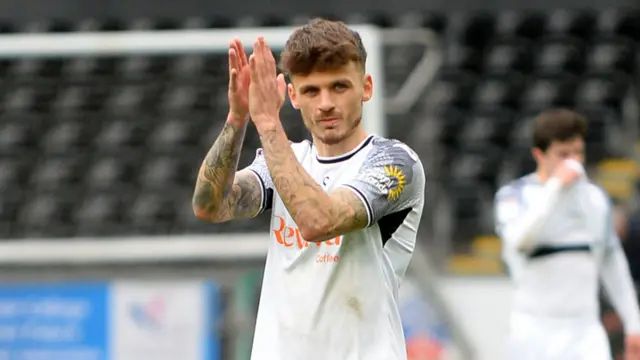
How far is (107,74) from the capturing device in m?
10.3

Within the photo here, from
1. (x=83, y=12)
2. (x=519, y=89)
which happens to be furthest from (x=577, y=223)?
(x=83, y=12)

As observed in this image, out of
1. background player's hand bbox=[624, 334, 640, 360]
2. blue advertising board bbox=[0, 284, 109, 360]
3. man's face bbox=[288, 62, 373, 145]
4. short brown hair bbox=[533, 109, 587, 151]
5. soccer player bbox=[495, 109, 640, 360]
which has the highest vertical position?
man's face bbox=[288, 62, 373, 145]

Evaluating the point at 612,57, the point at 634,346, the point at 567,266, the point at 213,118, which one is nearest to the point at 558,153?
the point at 567,266

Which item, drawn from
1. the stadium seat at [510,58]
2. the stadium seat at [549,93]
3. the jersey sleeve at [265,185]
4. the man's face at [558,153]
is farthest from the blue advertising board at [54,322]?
the stadium seat at [510,58]

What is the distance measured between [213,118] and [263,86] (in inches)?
288

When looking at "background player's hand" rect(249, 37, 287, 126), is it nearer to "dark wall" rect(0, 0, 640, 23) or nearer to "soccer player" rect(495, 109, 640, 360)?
"soccer player" rect(495, 109, 640, 360)

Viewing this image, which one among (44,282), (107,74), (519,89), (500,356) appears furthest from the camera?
(519,89)

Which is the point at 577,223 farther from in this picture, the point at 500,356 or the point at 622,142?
the point at 622,142

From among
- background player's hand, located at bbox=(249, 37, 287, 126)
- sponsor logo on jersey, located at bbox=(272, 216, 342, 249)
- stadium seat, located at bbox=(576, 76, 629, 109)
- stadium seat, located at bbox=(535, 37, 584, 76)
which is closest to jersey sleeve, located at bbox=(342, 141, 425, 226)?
sponsor logo on jersey, located at bbox=(272, 216, 342, 249)

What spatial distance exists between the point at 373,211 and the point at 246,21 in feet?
32.5

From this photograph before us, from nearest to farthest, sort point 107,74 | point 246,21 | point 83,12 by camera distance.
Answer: point 107,74 < point 246,21 < point 83,12

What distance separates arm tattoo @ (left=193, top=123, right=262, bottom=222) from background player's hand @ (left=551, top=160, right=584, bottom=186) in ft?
8.53

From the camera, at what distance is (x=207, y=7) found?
526 inches

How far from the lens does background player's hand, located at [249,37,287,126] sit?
2.74 meters
